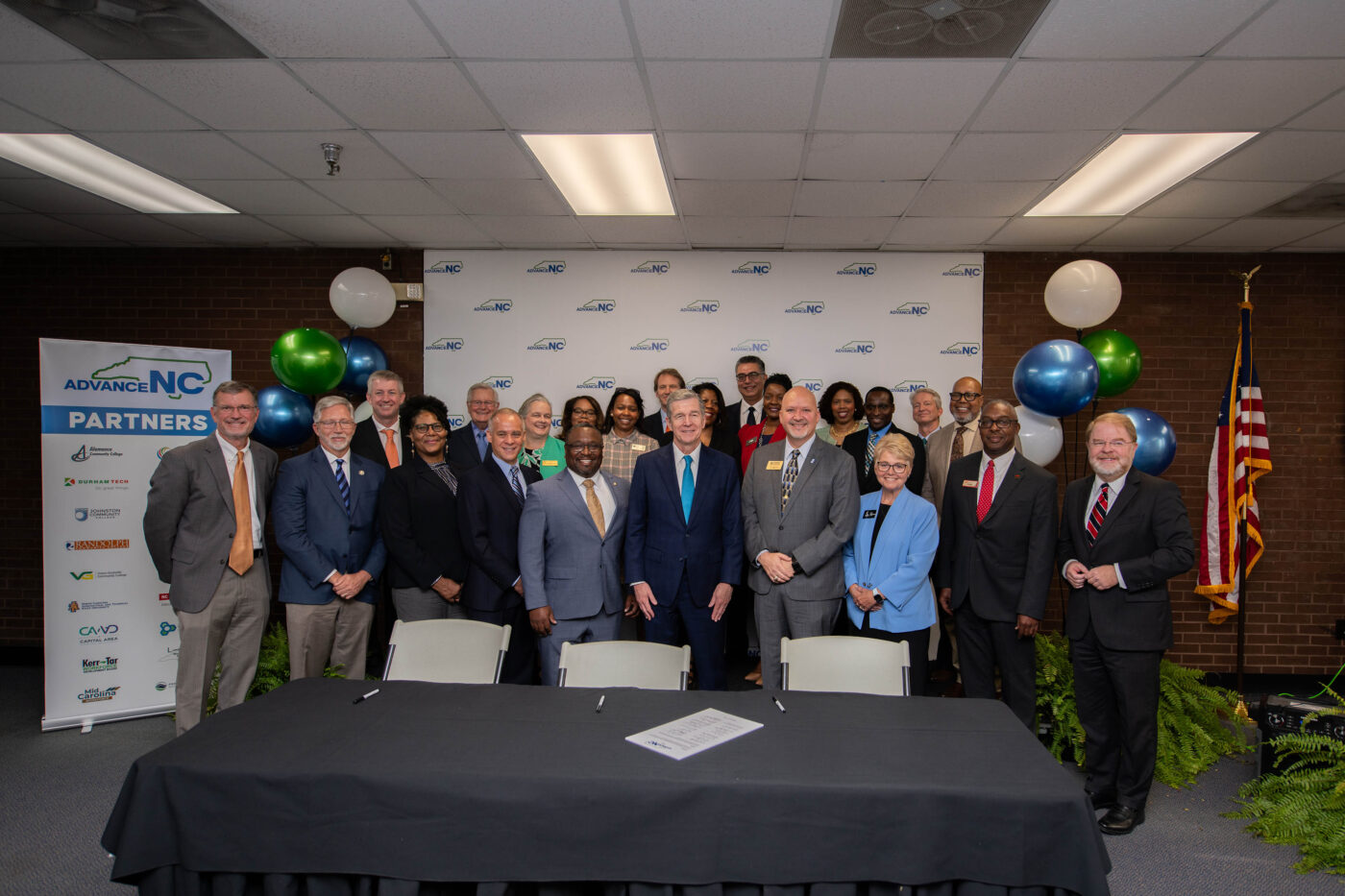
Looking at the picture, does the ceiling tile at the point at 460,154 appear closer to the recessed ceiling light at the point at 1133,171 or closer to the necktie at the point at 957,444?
the necktie at the point at 957,444

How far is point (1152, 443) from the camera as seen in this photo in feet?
15.6

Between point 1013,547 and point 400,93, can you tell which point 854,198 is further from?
point 400,93

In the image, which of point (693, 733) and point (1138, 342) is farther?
point (1138, 342)

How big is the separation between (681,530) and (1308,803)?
9.54ft

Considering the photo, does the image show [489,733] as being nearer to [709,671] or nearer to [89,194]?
[709,671]

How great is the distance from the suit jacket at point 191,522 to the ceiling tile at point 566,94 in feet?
7.39

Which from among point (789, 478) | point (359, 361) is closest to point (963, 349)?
point (789, 478)

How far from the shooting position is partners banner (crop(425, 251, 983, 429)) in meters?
5.88

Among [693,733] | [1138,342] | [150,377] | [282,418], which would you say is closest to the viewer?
[693,733]

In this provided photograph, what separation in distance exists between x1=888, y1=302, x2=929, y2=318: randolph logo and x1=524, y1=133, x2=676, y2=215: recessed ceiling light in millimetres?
2079

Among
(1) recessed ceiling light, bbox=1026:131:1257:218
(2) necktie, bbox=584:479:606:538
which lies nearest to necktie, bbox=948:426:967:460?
(1) recessed ceiling light, bbox=1026:131:1257:218

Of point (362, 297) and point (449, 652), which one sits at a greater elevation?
point (362, 297)

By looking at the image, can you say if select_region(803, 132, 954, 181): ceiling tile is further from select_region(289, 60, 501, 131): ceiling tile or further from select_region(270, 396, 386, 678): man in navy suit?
select_region(270, 396, 386, 678): man in navy suit

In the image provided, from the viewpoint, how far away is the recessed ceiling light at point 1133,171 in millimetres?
3768
